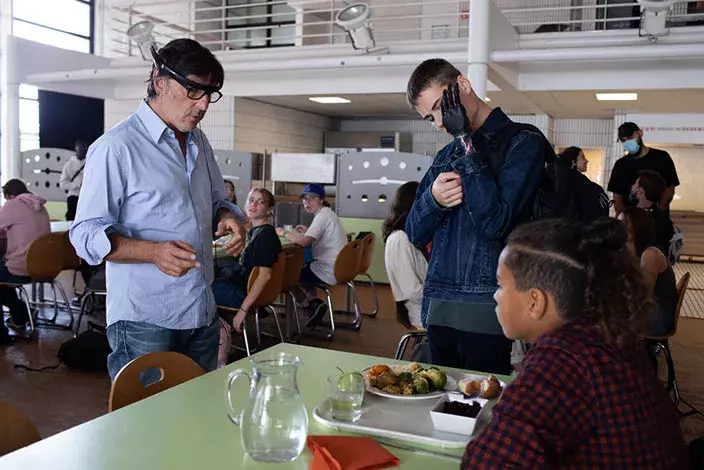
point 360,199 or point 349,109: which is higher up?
point 349,109

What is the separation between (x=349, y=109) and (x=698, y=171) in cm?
564

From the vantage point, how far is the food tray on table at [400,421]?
4.17 ft

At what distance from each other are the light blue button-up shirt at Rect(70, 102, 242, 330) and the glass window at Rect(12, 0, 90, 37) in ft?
32.3

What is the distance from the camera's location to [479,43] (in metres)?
4.91

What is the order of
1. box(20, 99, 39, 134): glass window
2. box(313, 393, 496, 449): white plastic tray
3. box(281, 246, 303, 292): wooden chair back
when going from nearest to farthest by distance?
box(313, 393, 496, 449): white plastic tray → box(281, 246, 303, 292): wooden chair back → box(20, 99, 39, 134): glass window

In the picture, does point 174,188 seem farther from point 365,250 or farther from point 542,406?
point 365,250

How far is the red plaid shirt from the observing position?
94 centimetres

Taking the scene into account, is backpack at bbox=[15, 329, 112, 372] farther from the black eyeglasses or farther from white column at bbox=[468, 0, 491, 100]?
white column at bbox=[468, 0, 491, 100]

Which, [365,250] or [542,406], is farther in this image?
[365,250]

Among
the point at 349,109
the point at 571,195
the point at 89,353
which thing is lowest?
the point at 89,353

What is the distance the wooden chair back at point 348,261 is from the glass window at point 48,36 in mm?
7248

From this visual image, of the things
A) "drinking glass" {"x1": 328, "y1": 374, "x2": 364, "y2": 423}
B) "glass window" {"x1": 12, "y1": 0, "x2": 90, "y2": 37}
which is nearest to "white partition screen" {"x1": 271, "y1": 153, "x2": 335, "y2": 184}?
"glass window" {"x1": 12, "y1": 0, "x2": 90, "y2": 37}

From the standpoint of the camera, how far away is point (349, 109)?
1009 centimetres

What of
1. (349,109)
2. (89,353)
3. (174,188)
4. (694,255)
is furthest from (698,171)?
(174,188)
